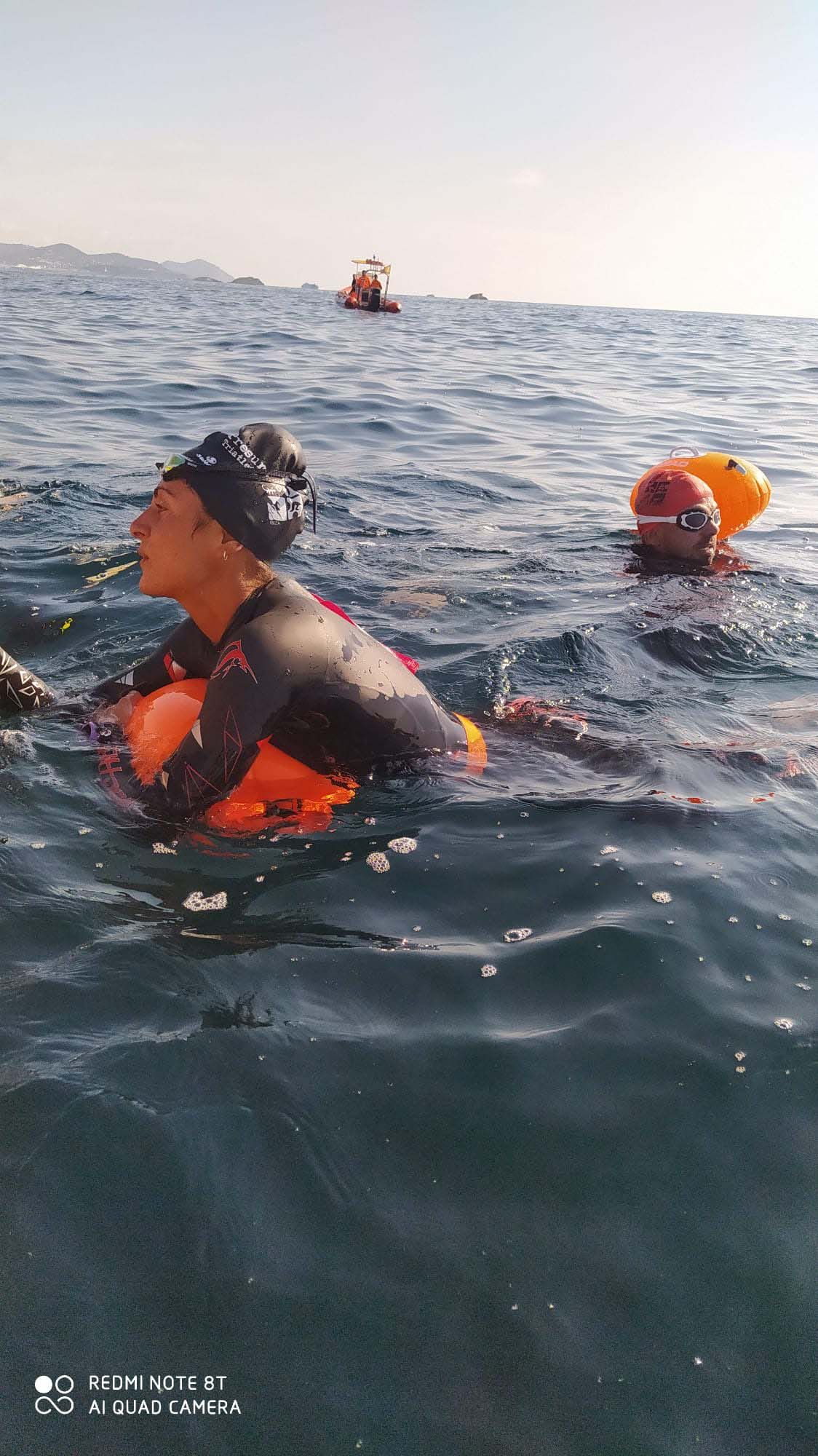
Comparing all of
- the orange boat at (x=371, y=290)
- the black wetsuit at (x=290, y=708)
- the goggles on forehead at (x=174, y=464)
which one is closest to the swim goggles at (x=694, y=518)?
the black wetsuit at (x=290, y=708)

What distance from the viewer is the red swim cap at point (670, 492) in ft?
28.4

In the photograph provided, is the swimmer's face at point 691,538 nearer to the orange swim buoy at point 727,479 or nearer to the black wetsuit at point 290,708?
the orange swim buoy at point 727,479

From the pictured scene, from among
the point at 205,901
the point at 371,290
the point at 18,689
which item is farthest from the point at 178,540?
the point at 371,290

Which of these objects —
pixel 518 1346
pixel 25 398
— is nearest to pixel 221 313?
pixel 25 398

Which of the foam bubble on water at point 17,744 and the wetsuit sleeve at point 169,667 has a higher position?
the wetsuit sleeve at point 169,667

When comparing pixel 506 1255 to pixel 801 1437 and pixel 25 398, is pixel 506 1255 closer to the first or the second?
pixel 801 1437

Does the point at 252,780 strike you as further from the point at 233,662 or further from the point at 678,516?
the point at 678,516

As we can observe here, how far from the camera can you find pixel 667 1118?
2.73 metres

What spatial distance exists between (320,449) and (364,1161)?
12316 mm

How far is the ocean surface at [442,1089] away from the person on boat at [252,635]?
1.26ft

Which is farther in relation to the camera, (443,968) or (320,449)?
(320,449)

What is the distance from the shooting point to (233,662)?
12.0ft

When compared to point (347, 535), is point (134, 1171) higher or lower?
lower

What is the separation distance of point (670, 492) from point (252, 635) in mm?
6119
